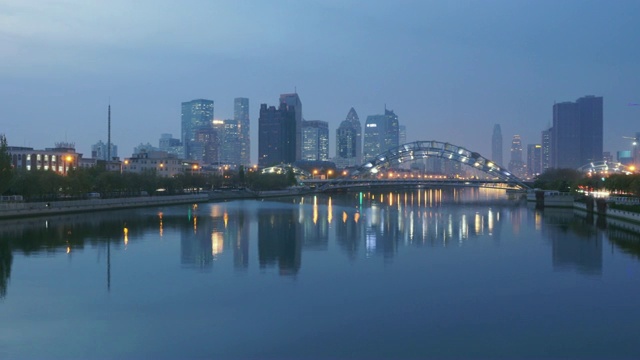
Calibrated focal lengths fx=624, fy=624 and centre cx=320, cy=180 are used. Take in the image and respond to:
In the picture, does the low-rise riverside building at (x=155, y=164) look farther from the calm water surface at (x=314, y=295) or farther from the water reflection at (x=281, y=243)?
the calm water surface at (x=314, y=295)

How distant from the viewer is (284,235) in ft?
73.0

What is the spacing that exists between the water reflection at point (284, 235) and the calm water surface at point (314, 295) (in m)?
0.12

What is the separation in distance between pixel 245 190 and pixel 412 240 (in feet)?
129

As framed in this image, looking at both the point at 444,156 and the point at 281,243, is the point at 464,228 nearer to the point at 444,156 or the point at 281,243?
the point at 281,243

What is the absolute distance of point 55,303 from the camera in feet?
35.3

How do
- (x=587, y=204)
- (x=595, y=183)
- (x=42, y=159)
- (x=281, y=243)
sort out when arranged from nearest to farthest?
(x=281, y=243)
(x=587, y=204)
(x=595, y=183)
(x=42, y=159)

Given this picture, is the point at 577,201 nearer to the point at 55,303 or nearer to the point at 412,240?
the point at 412,240

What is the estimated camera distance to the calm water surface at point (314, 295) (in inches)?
332

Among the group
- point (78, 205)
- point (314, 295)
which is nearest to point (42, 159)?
point (78, 205)

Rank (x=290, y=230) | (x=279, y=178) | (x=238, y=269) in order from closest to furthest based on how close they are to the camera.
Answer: (x=238, y=269) < (x=290, y=230) < (x=279, y=178)

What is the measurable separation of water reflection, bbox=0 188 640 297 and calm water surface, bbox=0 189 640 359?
0.12 m

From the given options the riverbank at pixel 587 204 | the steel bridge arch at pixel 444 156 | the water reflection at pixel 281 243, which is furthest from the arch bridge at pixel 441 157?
the water reflection at pixel 281 243

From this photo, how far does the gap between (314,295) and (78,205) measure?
23.3m

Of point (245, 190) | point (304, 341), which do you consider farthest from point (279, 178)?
point (304, 341)
